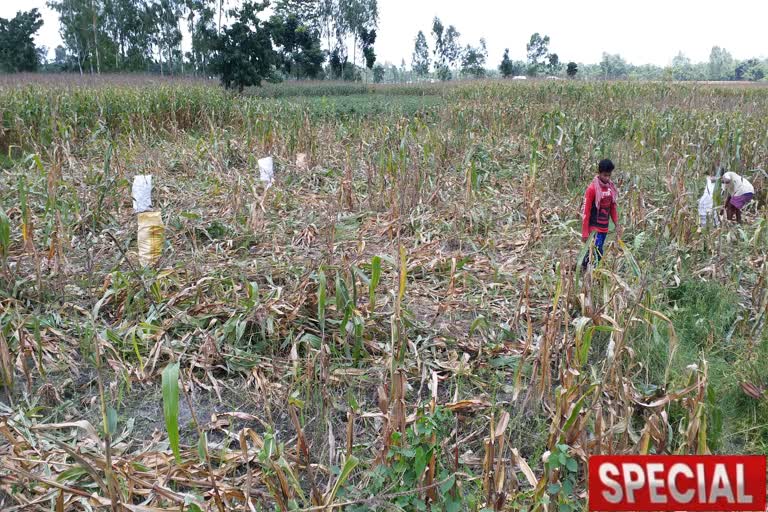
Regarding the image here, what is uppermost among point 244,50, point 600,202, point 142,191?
point 244,50

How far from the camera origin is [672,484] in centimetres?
186

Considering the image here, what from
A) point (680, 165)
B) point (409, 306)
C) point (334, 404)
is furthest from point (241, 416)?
point (680, 165)

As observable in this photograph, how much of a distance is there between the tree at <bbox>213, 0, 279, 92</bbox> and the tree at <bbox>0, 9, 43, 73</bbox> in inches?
945

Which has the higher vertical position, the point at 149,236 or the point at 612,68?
the point at 612,68

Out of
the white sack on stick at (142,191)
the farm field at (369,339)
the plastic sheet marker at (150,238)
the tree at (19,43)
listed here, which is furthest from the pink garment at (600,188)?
the tree at (19,43)

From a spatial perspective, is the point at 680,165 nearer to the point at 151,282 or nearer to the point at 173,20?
the point at 151,282

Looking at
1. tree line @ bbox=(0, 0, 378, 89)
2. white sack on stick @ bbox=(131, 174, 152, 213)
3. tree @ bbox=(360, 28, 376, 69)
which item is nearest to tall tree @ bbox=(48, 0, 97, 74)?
tree line @ bbox=(0, 0, 378, 89)

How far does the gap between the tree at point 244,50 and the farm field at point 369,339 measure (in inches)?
537

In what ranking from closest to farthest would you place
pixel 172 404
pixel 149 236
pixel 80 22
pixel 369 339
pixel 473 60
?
pixel 172 404 → pixel 369 339 → pixel 149 236 → pixel 80 22 → pixel 473 60

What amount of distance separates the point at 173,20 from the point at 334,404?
44255 mm

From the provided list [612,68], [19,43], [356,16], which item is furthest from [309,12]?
[612,68]

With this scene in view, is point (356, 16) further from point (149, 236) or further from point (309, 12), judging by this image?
point (149, 236)

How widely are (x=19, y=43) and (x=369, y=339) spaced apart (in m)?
42.9

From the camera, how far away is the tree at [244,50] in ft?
61.2
